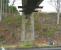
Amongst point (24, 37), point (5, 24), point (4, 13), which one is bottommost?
point (24, 37)

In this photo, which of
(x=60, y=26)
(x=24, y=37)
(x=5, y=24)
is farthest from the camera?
(x=60, y=26)

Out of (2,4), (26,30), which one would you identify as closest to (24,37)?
(26,30)

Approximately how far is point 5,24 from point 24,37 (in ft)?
2.34

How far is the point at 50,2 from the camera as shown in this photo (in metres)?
4.71

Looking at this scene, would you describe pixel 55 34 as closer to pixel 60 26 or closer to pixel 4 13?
pixel 60 26

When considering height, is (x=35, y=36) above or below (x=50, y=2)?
below

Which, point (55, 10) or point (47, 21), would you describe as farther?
point (47, 21)

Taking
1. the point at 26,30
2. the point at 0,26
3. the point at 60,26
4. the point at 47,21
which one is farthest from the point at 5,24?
the point at 60,26

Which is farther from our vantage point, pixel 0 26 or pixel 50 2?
pixel 0 26

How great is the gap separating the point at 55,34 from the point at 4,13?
5.21 feet

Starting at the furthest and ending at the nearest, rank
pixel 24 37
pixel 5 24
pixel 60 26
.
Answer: pixel 60 26 → pixel 5 24 → pixel 24 37

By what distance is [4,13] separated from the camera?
16.7ft

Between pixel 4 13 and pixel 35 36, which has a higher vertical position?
pixel 4 13

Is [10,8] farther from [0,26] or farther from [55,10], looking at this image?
[55,10]
